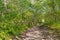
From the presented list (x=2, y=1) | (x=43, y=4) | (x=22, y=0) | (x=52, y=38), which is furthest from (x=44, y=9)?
(x=52, y=38)

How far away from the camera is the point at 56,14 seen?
2445 centimetres

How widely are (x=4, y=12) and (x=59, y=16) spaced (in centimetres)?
933

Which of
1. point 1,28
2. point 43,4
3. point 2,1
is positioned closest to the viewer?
point 1,28

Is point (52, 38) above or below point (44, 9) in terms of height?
below

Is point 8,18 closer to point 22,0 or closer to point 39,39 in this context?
point 39,39

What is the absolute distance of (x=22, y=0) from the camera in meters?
26.3

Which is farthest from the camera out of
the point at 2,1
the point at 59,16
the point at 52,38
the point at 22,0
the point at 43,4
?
the point at 43,4

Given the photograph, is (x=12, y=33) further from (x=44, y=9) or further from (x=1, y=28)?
(x=44, y=9)

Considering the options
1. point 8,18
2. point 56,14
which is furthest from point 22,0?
point 8,18

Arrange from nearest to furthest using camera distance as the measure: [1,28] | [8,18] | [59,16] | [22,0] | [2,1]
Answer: [1,28] < [8,18] < [2,1] < [59,16] < [22,0]

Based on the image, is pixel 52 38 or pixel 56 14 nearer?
pixel 52 38

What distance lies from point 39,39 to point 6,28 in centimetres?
261

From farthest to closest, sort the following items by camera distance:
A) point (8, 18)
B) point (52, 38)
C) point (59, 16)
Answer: point (59, 16), point (8, 18), point (52, 38)

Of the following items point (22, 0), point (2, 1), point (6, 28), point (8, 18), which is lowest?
A: point (6, 28)
